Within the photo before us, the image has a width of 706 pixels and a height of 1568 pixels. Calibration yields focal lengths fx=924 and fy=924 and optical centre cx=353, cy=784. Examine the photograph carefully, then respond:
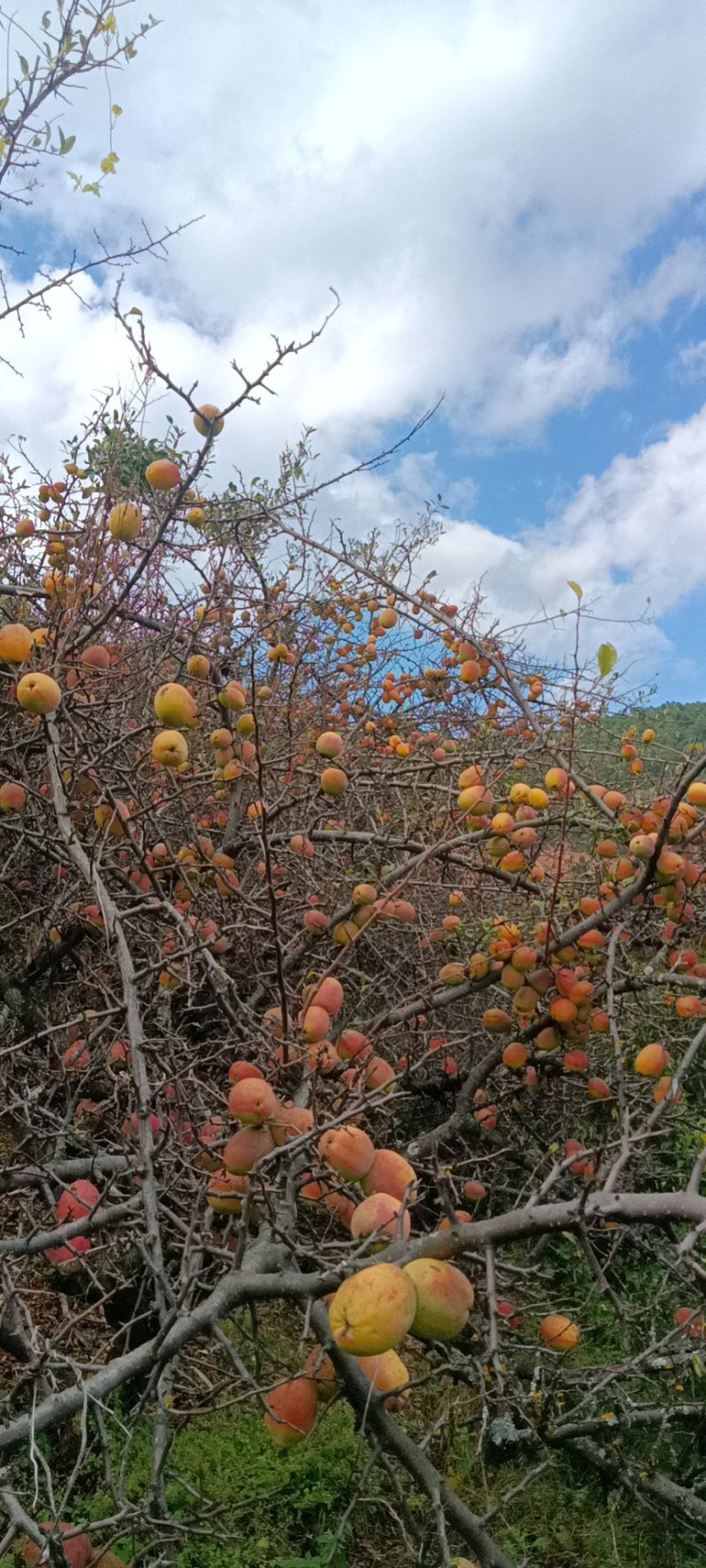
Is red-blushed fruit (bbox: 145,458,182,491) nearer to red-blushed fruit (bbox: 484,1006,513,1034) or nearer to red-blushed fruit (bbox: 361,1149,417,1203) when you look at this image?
red-blushed fruit (bbox: 484,1006,513,1034)

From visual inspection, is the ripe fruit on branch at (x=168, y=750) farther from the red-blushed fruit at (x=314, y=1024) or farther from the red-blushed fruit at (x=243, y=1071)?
the red-blushed fruit at (x=243, y=1071)

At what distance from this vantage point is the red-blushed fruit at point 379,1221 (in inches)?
48.1

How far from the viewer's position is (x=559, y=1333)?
2.06 meters

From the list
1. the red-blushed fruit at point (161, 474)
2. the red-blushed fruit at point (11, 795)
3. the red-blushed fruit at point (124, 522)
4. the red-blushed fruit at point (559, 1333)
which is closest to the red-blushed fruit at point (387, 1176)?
the red-blushed fruit at point (559, 1333)

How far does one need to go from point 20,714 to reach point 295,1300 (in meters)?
2.44

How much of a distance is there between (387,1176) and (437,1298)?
27 centimetres

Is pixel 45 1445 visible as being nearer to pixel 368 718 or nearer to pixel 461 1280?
pixel 461 1280

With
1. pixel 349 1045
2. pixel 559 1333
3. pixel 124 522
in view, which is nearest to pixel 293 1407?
pixel 349 1045

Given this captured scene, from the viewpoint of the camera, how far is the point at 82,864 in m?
1.98

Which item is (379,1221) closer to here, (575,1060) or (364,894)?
(364,894)

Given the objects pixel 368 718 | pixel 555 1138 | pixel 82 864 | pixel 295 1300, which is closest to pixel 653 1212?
pixel 295 1300

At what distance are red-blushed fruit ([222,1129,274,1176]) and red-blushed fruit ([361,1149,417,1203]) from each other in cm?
16

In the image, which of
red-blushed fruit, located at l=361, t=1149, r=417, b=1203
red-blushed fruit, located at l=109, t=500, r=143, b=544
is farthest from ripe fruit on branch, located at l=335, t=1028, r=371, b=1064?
red-blushed fruit, located at l=109, t=500, r=143, b=544

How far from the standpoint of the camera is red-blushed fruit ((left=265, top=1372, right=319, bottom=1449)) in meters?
1.34
